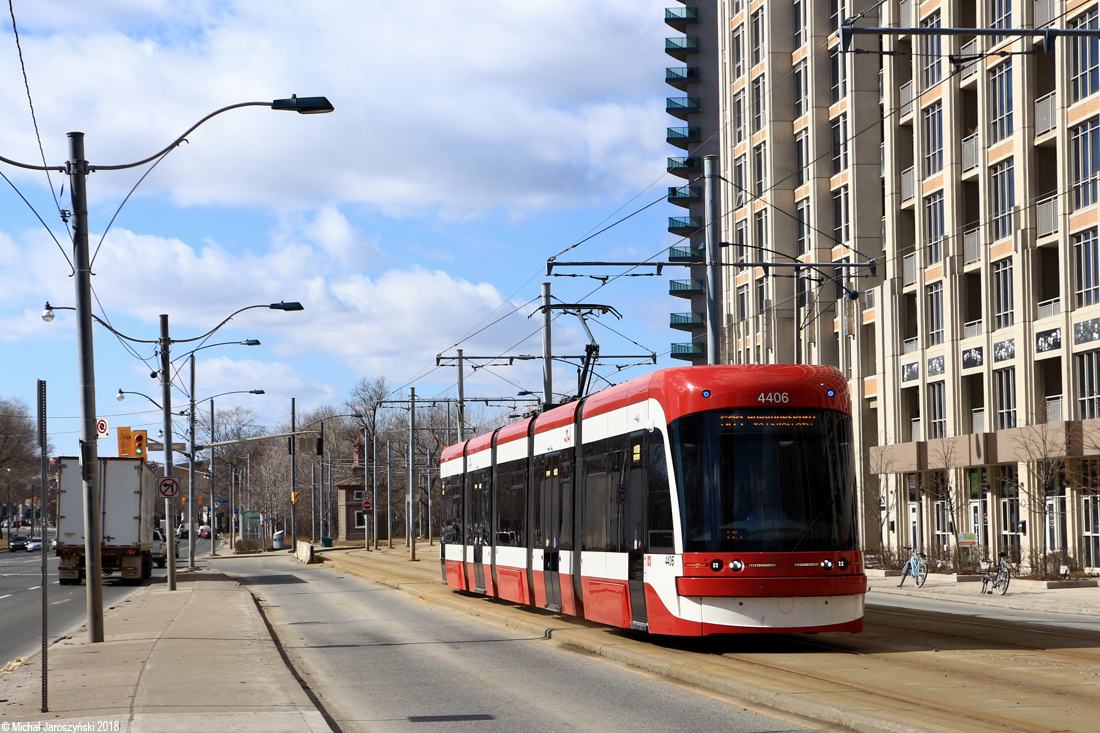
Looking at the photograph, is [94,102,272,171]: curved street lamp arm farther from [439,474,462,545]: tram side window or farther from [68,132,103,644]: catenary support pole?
[439,474,462,545]: tram side window

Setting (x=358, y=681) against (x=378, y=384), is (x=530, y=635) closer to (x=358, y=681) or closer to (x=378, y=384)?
(x=358, y=681)

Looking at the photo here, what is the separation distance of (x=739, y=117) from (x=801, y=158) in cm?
697

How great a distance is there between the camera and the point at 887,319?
171 ft

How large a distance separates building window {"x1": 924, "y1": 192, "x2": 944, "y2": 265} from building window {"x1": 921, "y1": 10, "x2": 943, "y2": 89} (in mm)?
4358

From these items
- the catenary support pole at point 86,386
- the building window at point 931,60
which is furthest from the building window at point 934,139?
the catenary support pole at point 86,386

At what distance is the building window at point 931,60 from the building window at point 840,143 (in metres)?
6.41

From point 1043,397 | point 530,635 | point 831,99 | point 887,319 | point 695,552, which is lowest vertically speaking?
point 530,635

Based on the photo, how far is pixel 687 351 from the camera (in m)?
95.0

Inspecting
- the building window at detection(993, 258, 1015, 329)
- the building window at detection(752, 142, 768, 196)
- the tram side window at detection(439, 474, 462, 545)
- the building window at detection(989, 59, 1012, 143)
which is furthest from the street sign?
the building window at detection(752, 142, 768, 196)

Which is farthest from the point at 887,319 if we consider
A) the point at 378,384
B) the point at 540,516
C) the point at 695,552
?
the point at 378,384

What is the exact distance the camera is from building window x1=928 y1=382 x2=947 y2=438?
48.6 meters

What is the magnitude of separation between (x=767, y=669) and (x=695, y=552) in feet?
6.09

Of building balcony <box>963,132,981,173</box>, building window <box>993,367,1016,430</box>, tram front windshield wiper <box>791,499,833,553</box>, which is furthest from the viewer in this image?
building balcony <box>963,132,981,173</box>

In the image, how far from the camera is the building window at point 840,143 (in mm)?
56344
